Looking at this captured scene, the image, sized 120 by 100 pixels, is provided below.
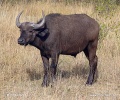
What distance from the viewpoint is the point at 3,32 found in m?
11.8

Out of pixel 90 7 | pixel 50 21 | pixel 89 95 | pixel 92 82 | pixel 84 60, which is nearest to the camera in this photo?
pixel 89 95

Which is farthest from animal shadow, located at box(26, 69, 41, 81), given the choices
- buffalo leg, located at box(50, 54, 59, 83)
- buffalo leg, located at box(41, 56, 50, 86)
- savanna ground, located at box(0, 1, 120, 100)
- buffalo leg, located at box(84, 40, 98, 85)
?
buffalo leg, located at box(84, 40, 98, 85)

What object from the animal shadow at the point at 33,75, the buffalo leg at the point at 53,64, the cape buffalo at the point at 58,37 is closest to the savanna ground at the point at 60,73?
the animal shadow at the point at 33,75

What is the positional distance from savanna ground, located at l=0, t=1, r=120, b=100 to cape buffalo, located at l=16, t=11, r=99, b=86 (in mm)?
385

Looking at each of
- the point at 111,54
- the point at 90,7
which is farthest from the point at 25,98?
the point at 90,7

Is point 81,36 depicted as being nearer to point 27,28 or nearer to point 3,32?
point 27,28

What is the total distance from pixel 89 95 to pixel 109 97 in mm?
433

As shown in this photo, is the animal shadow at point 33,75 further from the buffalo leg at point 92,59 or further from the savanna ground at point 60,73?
the buffalo leg at point 92,59

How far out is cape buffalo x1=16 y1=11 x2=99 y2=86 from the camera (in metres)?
7.87

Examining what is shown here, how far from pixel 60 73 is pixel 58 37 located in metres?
1.25

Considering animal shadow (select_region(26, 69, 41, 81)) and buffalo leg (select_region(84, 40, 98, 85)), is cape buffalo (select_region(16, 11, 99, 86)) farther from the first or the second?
animal shadow (select_region(26, 69, 41, 81))

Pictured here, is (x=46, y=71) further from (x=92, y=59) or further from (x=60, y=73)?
(x=92, y=59)

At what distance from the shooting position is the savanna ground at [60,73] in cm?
757

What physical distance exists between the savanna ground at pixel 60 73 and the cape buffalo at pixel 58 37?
0.39 metres
